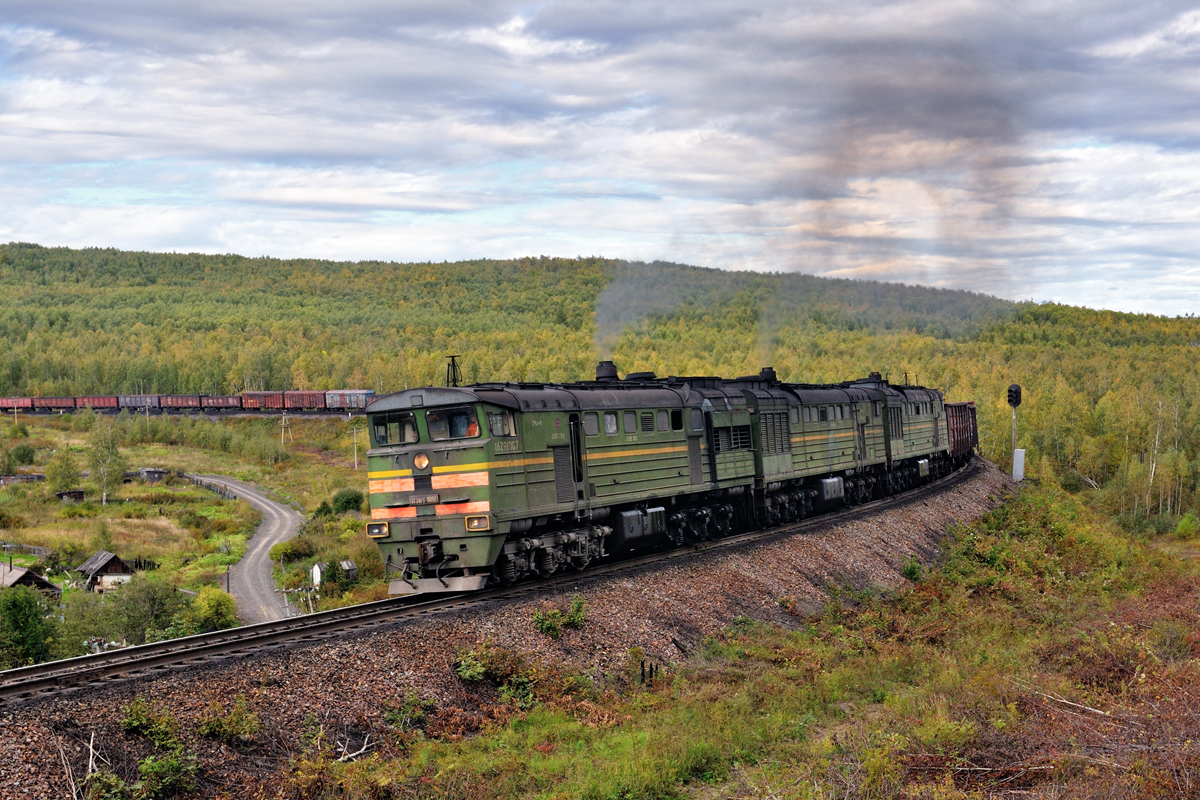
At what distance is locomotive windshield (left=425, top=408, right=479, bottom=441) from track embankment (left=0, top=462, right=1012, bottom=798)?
11.6 feet

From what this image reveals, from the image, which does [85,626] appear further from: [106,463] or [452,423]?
[106,463]

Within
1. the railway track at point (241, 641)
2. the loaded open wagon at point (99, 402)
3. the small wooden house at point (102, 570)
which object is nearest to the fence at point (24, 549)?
the small wooden house at point (102, 570)

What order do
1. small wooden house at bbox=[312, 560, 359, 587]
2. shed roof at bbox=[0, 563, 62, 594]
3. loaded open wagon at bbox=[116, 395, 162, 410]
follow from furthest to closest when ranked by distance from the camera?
loaded open wagon at bbox=[116, 395, 162, 410] → shed roof at bbox=[0, 563, 62, 594] → small wooden house at bbox=[312, 560, 359, 587]

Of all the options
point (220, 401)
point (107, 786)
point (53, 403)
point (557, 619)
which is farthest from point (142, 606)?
point (53, 403)

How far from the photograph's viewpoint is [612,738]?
15.1 meters

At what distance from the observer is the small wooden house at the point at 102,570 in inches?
2474

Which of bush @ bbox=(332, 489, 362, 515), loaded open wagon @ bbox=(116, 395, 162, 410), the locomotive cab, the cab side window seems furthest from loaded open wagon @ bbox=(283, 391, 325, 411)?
the cab side window

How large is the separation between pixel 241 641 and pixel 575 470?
8.65 m

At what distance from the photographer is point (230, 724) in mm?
13070

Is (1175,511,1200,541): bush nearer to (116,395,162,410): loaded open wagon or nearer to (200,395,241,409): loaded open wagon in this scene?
(200,395,241,409): loaded open wagon

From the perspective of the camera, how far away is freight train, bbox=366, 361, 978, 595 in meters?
20.5

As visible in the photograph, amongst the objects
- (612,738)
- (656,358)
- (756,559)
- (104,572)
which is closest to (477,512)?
(612,738)

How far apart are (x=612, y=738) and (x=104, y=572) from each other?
2321 inches

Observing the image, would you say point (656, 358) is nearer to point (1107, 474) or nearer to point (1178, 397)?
point (1107, 474)
